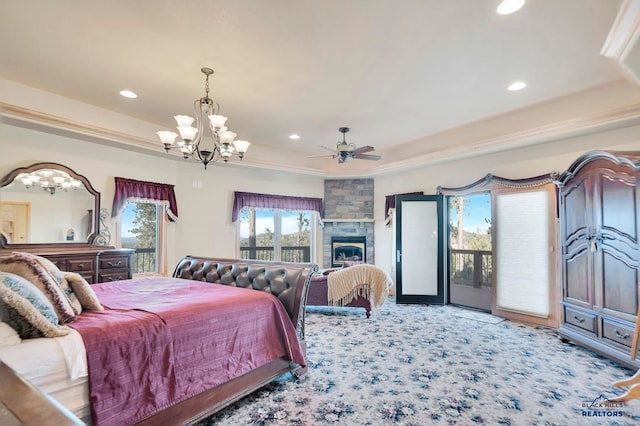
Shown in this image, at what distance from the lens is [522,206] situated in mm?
4676

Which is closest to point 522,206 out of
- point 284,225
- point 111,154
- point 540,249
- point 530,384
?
point 540,249

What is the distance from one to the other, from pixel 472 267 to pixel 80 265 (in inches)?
255

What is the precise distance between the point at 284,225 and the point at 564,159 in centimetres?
496

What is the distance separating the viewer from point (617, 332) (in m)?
3.00

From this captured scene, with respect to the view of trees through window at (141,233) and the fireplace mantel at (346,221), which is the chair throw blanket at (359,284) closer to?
the fireplace mantel at (346,221)

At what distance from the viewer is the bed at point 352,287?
14.8 feet

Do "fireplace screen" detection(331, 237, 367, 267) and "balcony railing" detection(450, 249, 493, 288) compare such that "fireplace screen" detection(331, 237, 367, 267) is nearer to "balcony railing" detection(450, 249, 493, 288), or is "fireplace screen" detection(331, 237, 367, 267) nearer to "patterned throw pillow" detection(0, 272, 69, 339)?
"balcony railing" detection(450, 249, 493, 288)

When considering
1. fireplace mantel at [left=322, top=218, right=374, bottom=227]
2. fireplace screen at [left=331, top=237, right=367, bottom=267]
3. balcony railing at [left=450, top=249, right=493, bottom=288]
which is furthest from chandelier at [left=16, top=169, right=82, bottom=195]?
balcony railing at [left=450, top=249, right=493, bottom=288]

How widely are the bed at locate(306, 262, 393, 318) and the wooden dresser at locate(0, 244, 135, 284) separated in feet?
8.20

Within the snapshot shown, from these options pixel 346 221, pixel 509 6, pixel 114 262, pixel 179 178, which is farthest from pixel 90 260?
pixel 509 6

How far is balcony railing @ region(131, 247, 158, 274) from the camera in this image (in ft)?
16.3

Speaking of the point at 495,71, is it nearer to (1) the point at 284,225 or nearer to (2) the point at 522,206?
(2) the point at 522,206

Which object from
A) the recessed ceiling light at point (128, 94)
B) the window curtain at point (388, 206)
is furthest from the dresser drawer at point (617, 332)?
the recessed ceiling light at point (128, 94)

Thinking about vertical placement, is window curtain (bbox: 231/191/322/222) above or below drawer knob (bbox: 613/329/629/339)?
above
